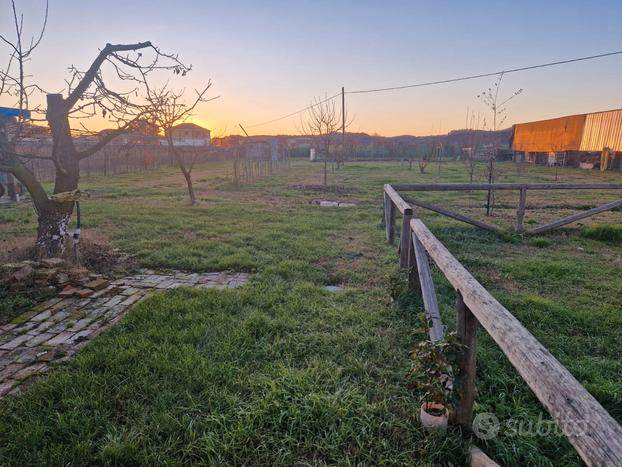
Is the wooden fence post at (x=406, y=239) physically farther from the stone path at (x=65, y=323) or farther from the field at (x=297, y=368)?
the stone path at (x=65, y=323)

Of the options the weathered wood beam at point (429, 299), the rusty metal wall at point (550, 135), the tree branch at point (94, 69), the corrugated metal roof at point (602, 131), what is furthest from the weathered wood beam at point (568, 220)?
the rusty metal wall at point (550, 135)

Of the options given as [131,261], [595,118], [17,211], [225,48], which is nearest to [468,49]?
[225,48]

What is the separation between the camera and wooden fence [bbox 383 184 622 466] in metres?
0.98

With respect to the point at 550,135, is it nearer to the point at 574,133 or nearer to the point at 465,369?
the point at 574,133

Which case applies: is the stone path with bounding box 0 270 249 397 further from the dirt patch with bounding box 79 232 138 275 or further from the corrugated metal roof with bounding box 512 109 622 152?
the corrugated metal roof with bounding box 512 109 622 152

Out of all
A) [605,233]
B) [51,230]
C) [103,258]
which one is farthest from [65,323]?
[605,233]

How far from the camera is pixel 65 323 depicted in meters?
3.46

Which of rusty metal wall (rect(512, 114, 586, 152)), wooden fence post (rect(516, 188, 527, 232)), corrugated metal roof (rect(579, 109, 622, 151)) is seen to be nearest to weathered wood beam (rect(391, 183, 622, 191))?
wooden fence post (rect(516, 188, 527, 232))

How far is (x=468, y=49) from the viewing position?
1531 cm

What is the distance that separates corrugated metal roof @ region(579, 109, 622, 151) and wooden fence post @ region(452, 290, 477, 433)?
25.5 meters

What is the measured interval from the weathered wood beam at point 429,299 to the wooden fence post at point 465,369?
353 mm

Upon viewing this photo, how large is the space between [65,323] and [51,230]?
7.33 feet

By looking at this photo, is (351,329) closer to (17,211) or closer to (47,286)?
(47,286)

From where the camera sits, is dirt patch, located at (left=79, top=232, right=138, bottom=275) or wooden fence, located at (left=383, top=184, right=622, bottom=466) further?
dirt patch, located at (left=79, top=232, right=138, bottom=275)
